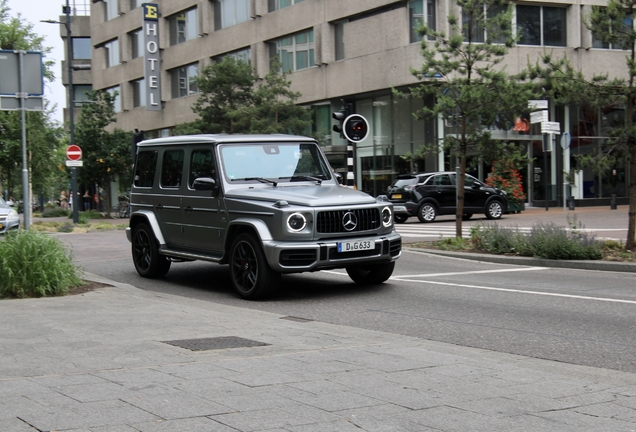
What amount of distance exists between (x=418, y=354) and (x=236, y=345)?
1539 millimetres

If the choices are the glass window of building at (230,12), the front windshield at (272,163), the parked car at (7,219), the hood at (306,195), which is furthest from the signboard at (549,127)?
the hood at (306,195)

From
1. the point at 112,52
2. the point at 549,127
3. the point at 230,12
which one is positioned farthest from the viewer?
the point at 112,52

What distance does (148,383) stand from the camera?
5.36 metres

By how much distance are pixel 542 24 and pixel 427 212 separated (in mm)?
13733

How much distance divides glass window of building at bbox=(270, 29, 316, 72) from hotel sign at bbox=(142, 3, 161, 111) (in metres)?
10.3

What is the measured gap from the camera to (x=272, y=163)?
446 inches

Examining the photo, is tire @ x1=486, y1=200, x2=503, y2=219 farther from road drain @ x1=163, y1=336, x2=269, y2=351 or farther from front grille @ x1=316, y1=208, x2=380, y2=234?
road drain @ x1=163, y1=336, x2=269, y2=351

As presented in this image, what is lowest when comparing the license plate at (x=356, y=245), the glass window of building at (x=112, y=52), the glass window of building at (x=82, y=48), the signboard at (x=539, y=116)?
the license plate at (x=356, y=245)

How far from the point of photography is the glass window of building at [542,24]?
3659 cm

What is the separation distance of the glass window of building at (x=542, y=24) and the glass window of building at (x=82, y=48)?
50.7m

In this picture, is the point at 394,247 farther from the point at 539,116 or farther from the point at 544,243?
the point at 539,116

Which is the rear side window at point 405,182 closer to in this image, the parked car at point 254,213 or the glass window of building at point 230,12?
the parked car at point 254,213

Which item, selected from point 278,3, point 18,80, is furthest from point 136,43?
point 18,80

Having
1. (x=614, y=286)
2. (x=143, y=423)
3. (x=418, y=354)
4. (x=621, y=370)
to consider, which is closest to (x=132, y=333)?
(x=418, y=354)
